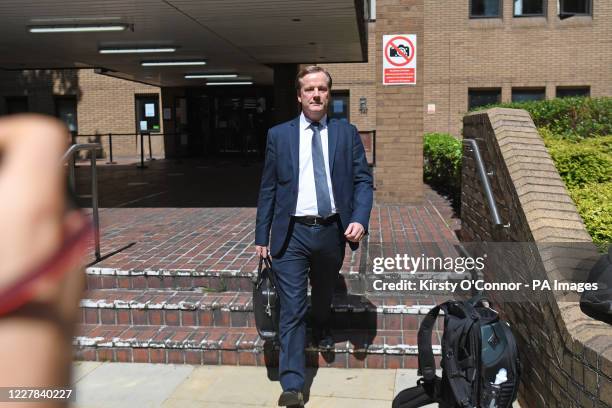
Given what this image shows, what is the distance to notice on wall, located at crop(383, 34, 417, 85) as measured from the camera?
9.48 m

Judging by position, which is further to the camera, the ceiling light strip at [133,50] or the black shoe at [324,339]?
the ceiling light strip at [133,50]

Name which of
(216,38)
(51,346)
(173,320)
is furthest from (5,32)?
(51,346)

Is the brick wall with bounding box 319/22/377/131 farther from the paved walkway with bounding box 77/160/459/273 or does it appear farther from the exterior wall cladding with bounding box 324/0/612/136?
the paved walkway with bounding box 77/160/459/273

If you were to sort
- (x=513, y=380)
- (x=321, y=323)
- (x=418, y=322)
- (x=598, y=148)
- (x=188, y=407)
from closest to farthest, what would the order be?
(x=513, y=380)
(x=188, y=407)
(x=321, y=323)
(x=418, y=322)
(x=598, y=148)

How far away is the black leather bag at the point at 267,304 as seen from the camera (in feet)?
12.8

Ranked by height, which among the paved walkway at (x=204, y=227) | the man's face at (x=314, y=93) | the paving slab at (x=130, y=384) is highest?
the man's face at (x=314, y=93)

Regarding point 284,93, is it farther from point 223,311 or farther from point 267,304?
point 267,304

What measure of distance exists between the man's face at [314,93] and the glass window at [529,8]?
19.3 metres

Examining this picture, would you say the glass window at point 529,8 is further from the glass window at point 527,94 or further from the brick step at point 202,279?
the brick step at point 202,279

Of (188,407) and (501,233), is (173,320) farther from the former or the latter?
(501,233)

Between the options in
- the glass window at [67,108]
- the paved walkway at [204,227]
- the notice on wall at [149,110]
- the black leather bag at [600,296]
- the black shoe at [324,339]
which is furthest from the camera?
the glass window at [67,108]

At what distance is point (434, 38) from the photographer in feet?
68.3

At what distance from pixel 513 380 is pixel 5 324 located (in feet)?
9.18

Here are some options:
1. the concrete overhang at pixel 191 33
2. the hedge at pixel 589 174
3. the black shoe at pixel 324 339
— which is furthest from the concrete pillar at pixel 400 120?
the black shoe at pixel 324 339
